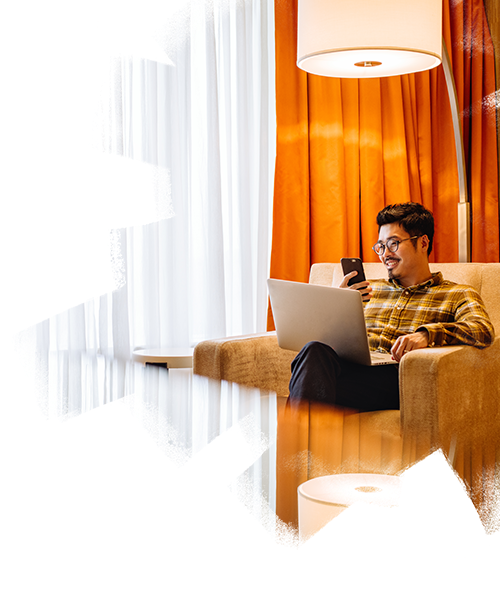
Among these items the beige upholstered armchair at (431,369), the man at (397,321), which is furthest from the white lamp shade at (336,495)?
the man at (397,321)

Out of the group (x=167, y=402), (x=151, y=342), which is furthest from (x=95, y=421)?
(x=151, y=342)

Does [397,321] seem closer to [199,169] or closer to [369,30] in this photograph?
[369,30]

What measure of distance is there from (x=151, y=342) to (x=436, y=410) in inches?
62.3

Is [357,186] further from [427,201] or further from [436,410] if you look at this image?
[436,410]

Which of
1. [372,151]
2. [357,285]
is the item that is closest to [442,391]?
[357,285]

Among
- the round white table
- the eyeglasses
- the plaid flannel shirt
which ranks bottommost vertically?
the round white table

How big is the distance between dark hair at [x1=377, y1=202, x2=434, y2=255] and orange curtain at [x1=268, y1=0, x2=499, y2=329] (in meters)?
0.93

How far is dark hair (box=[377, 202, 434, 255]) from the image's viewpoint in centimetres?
214

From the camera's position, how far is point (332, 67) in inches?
80.7

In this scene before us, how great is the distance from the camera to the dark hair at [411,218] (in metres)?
2.14

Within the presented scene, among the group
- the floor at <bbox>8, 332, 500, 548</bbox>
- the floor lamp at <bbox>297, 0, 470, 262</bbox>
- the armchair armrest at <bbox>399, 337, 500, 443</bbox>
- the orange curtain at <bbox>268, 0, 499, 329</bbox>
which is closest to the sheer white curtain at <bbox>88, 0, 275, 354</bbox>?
the orange curtain at <bbox>268, 0, 499, 329</bbox>

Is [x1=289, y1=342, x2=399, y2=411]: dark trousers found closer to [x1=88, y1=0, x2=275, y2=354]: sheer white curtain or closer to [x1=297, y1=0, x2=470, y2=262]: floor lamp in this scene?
[x1=297, y1=0, x2=470, y2=262]: floor lamp

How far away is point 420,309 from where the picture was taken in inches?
81.0

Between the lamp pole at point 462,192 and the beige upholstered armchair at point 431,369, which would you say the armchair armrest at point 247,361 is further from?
the lamp pole at point 462,192
